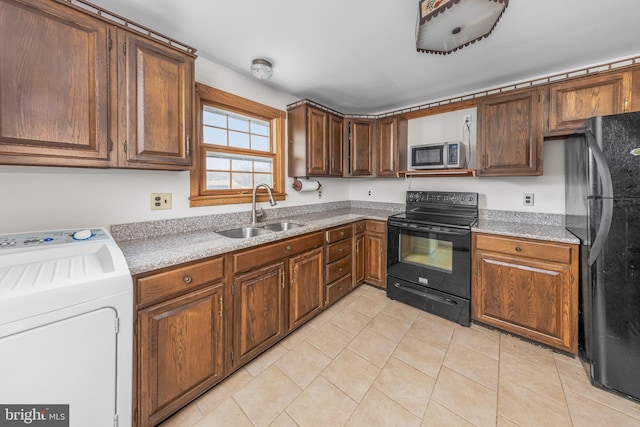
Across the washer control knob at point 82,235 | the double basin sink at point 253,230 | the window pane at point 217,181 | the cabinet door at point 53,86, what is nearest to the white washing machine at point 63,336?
the washer control knob at point 82,235

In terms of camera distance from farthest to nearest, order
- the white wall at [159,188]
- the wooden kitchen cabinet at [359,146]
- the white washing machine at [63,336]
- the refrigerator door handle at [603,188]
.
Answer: the wooden kitchen cabinet at [359,146]
the refrigerator door handle at [603,188]
the white wall at [159,188]
the white washing machine at [63,336]

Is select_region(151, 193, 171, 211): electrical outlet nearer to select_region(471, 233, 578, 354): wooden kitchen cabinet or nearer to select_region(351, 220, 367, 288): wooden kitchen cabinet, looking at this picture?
select_region(351, 220, 367, 288): wooden kitchen cabinet

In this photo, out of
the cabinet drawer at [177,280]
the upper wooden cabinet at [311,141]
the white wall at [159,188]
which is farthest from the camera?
the upper wooden cabinet at [311,141]

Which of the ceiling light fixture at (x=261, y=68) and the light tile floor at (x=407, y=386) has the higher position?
the ceiling light fixture at (x=261, y=68)

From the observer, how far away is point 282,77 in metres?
2.36

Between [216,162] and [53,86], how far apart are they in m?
1.14

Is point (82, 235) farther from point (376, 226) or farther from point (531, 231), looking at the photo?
point (531, 231)

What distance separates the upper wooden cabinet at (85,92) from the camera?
1.07 meters

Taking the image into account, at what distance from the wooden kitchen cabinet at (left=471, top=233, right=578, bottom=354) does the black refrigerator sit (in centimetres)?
20

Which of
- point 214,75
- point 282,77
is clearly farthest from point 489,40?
point 214,75

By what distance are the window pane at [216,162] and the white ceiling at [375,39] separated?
0.78 metres

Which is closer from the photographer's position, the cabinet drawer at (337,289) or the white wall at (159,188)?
the white wall at (159,188)

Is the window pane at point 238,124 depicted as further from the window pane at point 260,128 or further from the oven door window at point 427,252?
the oven door window at point 427,252

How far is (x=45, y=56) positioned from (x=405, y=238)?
2.76 metres
